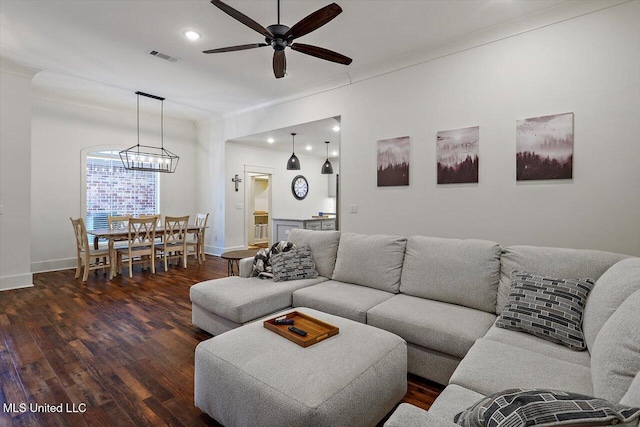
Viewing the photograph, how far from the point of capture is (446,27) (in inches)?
131

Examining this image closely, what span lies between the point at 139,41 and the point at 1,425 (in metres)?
3.76

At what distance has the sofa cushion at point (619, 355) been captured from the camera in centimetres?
104

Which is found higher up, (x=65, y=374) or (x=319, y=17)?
(x=319, y=17)

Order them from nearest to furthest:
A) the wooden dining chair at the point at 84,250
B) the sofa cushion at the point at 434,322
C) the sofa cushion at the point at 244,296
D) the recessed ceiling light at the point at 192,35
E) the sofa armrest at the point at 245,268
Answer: the sofa cushion at the point at 434,322 → the sofa cushion at the point at 244,296 → the sofa armrest at the point at 245,268 → the recessed ceiling light at the point at 192,35 → the wooden dining chair at the point at 84,250

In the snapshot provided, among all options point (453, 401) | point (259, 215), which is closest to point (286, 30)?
point (453, 401)

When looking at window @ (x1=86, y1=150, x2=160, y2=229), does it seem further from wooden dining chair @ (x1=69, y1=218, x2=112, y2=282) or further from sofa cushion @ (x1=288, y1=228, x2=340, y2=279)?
sofa cushion @ (x1=288, y1=228, x2=340, y2=279)

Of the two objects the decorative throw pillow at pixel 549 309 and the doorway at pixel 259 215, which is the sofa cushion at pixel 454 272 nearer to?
the decorative throw pillow at pixel 549 309

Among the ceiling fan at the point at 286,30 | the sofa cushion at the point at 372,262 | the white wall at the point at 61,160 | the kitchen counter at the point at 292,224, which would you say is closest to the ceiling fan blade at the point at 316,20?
the ceiling fan at the point at 286,30

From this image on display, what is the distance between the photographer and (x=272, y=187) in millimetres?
8250

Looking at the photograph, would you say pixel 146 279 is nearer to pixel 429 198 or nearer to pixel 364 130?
pixel 364 130

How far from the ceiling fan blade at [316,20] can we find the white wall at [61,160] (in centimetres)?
539

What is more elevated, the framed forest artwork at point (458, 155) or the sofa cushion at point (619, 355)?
the framed forest artwork at point (458, 155)

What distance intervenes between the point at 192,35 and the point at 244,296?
2.95 metres

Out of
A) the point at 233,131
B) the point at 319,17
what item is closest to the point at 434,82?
the point at 319,17
